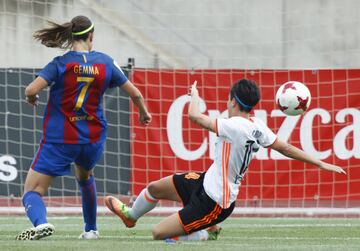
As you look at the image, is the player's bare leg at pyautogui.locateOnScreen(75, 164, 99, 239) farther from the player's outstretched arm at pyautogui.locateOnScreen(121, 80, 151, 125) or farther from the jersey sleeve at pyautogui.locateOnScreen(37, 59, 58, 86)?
the jersey sleeve at pyautogui.locateOnScreen(37, 59, 58, 86)

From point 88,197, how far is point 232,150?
A: 149cm

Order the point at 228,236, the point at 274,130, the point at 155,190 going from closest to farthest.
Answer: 1. the point at 155,190
2. the point at 228,236
3. the point at 274,130

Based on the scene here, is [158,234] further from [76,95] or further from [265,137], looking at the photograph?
[76,95]

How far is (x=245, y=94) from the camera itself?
833 cm

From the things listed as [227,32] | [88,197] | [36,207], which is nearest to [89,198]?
[88,197]

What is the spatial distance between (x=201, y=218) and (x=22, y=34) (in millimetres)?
10541

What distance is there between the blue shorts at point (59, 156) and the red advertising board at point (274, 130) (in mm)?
5147

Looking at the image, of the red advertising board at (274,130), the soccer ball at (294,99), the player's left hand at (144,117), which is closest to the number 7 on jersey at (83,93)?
the player's left hand at (144,117)

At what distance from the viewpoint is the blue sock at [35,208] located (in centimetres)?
862

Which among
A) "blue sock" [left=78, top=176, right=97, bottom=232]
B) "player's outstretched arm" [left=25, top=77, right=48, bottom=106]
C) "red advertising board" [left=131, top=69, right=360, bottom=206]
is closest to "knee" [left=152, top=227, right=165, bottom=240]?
"blue sock" [left=78, top=176, right=97, bottom=232]

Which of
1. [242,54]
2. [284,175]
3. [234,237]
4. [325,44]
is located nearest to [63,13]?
[242,54]

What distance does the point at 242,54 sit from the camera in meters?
19.3

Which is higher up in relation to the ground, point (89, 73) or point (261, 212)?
point (89, 73)

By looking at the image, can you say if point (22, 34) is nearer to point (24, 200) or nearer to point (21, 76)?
point (21, 76)
